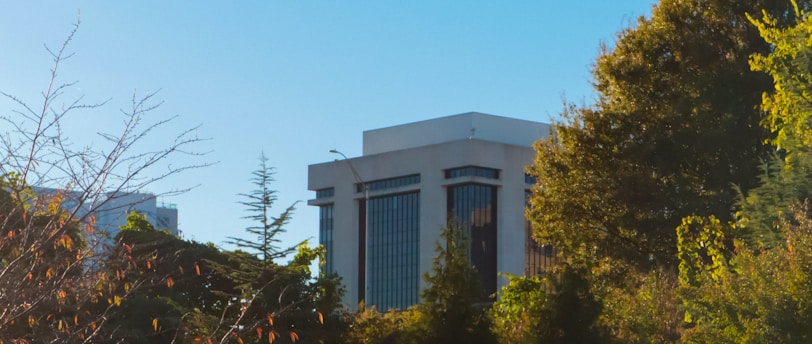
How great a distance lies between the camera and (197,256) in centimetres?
3856

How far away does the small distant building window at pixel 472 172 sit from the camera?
132125mm

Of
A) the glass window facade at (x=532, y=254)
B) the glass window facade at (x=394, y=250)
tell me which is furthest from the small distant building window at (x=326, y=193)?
the glass window facade at (x=532, y=254)

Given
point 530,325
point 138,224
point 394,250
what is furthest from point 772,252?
point 394,250

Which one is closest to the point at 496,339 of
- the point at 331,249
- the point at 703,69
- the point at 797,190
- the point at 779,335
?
the point at 779,335

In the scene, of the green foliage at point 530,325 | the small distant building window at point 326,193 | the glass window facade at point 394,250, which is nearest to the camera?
the green foliage at point 530,325

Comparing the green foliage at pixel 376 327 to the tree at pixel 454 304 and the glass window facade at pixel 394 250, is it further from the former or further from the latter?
the glass window facade at pixel 394 250

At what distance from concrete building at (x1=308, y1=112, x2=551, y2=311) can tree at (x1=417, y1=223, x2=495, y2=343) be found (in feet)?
337

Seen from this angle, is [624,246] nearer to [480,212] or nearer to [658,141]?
[658,141]

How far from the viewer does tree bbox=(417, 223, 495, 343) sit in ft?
77.5

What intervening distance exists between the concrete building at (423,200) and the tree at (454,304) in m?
103

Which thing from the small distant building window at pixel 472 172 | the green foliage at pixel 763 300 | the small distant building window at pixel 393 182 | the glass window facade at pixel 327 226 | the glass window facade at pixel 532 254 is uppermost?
the small distant building window at pixel 472 172

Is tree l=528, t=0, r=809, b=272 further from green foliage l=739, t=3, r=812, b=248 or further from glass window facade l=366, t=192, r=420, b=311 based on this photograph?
glass window facade l=366, t=192, r=420, b=311

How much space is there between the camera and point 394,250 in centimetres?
13938

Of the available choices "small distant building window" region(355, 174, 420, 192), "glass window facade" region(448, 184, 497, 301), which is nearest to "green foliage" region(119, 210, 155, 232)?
"glass window facade" region(448, 184, 497, 301)
